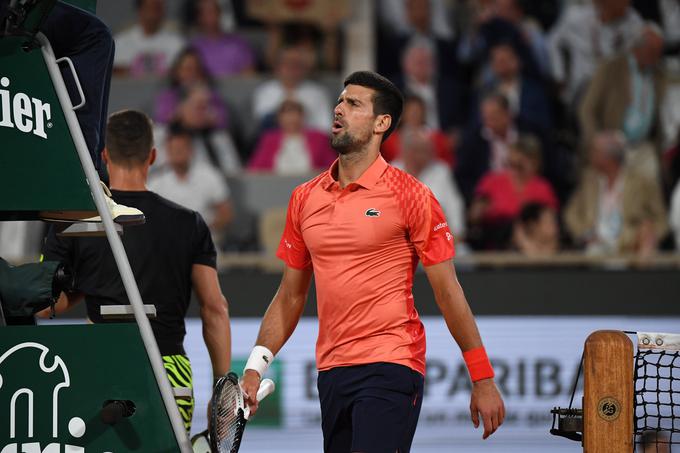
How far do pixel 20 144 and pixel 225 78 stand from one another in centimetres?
802

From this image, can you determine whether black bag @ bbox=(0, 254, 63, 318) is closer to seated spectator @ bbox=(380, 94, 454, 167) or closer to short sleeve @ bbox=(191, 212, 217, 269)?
short sleeve @ bbox=(191, 212, 217, 269)

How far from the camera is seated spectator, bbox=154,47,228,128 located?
1122 centimetres

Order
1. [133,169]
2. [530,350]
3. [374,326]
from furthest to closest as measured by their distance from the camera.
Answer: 1. [530,350]
2. [133,169]
3. [374,326]

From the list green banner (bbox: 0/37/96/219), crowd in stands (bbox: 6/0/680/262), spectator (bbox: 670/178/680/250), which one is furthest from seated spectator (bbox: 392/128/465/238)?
green banner (bbox: 0/37/96/219)

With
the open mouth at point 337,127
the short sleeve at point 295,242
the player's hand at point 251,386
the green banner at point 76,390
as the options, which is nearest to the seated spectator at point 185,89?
the short sleeve at point 295,242

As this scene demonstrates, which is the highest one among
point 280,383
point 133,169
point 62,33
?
point 62,33

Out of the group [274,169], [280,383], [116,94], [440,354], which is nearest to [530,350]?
[440,354]

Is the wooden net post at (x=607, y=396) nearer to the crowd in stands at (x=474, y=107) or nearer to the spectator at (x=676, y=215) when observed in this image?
the crowd in stands at (x=474, y=107)

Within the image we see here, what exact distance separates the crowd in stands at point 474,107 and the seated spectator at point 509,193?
14mm

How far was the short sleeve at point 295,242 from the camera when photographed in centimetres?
475

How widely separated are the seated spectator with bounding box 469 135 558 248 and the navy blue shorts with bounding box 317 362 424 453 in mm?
5662

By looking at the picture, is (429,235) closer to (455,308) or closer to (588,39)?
(455,308)

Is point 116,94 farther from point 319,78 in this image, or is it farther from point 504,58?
point 504,58

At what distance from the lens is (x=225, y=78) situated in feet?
38.4
